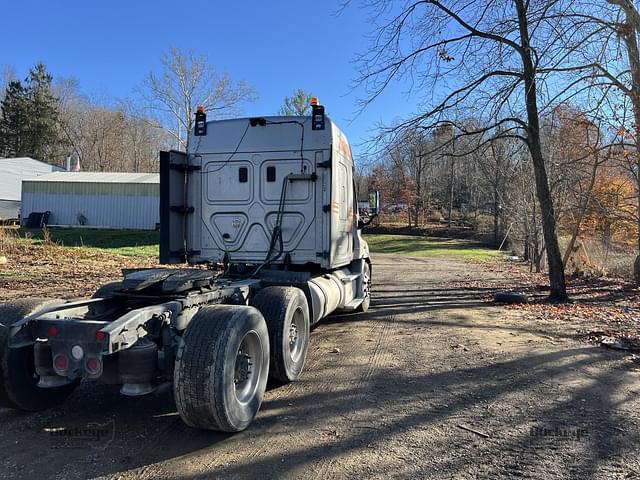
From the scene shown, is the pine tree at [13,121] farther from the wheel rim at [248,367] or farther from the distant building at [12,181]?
the wheel rim at [248,367]

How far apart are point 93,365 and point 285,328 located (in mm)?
1964

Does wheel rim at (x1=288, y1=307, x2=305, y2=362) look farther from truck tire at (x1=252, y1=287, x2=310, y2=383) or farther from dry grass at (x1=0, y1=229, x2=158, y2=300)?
dry grass at (x1=0, y1=229, x2=158, y2=300)

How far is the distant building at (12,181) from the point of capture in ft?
145

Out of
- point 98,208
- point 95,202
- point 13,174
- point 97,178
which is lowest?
point 98,208

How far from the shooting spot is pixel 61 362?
3.62 m

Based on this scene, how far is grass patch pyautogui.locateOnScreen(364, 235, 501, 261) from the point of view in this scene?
36.6m

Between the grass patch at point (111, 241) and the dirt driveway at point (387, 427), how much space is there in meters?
17.2

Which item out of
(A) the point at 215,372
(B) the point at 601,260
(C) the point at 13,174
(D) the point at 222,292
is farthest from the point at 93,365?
(C) the point at 13,174

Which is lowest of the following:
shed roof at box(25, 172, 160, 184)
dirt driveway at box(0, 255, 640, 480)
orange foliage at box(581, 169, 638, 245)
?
dirt driveway at box(0, 255, 640, 480)

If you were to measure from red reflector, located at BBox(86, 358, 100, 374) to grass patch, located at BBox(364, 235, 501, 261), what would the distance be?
32498 mm

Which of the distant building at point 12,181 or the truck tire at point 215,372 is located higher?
the distant building at point 12,181

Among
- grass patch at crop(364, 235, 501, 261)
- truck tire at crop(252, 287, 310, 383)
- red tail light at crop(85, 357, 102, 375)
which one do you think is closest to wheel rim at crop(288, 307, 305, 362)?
truck tire at crop(252, 287, 310, 383)

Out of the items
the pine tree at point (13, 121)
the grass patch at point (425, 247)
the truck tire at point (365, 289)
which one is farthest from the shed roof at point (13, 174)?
the truck tire at point (365, 289)

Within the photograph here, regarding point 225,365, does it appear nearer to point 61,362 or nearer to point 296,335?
point 61,362
